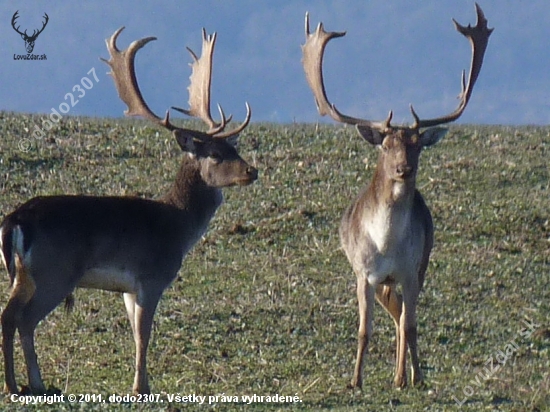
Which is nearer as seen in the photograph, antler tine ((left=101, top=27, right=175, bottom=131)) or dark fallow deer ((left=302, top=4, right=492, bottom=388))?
dark fallow deer ((left=302, top=4, right=492, bottom=388))

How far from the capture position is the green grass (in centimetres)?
1114

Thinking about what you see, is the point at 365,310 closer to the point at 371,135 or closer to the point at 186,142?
the point at 371,135

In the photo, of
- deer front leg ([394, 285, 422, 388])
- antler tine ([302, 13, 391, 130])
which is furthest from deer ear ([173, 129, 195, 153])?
deer front leg ([394, 285, 422, 388])

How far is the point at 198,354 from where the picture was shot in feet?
39.5

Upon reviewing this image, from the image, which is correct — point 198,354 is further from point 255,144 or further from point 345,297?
point 255,144

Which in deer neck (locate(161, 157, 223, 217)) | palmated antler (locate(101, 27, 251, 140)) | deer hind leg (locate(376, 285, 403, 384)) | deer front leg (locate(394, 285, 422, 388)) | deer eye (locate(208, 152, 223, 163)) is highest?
palmated antler (locate(101, 27, 251, 140))

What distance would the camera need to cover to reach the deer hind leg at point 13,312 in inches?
376

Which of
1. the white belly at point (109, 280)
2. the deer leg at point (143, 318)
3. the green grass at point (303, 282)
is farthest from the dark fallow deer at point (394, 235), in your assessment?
the white belly at point (109, 280)

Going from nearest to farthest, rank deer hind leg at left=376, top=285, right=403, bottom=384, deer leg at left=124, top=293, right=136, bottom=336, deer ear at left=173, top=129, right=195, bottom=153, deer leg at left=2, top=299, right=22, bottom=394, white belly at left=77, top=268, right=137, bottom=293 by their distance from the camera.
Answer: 1. deer leg at left=2, top=299, right=22, bottom=394
2. white belly at left=77, top=268, right=137, bottom=293
3. deer leg at left=124, top=293, right=136, bottom=336
4. deer ear at left=173, top=129, right=195, bottom=153
5. deer hind leg at left=376, top=285, right=403, bottom=384

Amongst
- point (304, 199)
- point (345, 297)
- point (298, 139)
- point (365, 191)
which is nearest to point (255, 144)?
point (298, 139)

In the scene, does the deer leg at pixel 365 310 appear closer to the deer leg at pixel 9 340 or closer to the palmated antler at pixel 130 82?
the palmated antler at pixel 130 82

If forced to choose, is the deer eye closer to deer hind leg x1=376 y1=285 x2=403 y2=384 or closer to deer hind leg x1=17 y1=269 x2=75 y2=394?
deer hind leg x1=376 y1=285 x2=403 y2=384

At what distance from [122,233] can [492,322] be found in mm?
4594

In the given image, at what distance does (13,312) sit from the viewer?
975 cm
